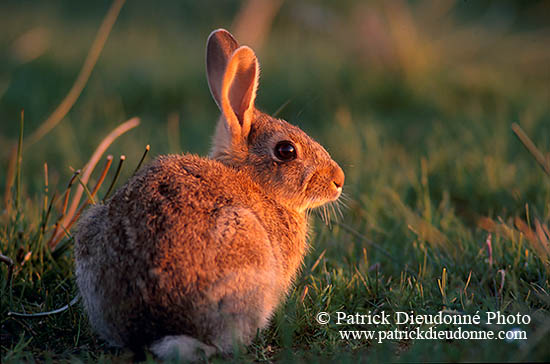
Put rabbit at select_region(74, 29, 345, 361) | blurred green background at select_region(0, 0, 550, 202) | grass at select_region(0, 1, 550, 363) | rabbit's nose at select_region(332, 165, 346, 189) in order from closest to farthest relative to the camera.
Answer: rabbit at select_region(74, 29, 345, 361) < grass at select_region(0, 1, 550, 363) < rabbit's nose at select_region(332, 165, 346, 189) < blurred green background at select_region(0, 0, 550, 202)

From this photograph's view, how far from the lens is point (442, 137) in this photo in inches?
255

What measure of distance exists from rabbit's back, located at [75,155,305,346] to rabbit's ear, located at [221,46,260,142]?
2.41ft

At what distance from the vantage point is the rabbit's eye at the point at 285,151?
415cm

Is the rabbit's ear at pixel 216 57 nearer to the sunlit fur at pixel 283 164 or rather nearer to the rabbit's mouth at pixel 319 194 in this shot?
the sunlit fur at pixel 283 164

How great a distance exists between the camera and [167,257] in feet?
10.2

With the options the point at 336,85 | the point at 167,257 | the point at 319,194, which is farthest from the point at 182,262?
the point at 336,85

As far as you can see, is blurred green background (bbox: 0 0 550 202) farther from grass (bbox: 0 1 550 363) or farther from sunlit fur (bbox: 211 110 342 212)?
sunlit fur (bbox: 211 110 342 212)

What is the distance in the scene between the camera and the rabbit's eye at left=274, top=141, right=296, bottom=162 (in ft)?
13.6

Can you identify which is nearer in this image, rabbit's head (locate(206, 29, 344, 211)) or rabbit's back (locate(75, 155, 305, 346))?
rabbit's back (locate(75, 155, 305, 346))

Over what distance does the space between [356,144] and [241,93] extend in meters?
2.20

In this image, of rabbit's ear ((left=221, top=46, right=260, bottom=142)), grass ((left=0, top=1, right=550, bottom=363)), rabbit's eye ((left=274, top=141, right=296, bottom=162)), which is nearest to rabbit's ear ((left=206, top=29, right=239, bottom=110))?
rabbit's ear ((left=221, top=46, right=260, bottom=142))

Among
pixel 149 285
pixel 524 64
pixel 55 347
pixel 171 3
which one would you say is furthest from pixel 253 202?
pixel 171 3

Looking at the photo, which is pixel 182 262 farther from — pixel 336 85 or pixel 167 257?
pixel 336 85

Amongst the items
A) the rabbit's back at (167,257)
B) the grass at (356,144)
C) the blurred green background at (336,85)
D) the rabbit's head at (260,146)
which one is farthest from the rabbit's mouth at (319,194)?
the blurred green background at (336,85)
